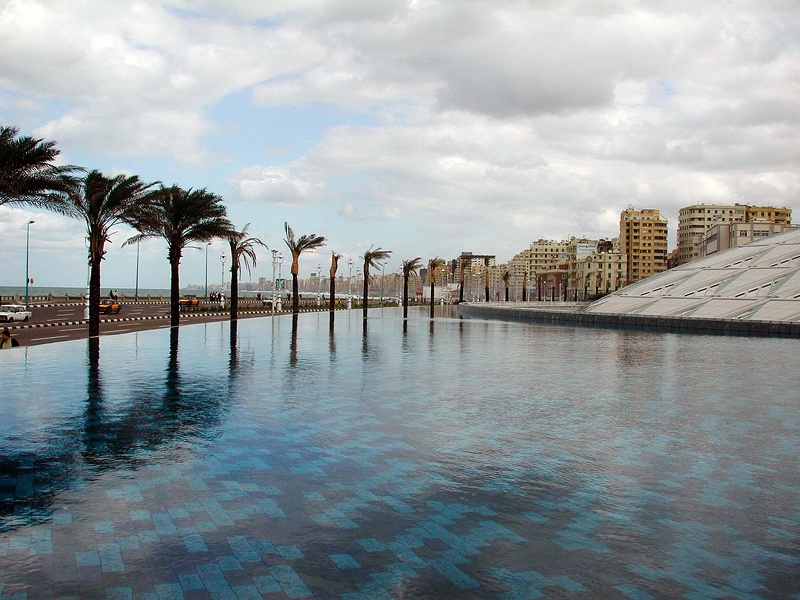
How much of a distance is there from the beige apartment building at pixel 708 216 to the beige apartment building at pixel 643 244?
157 inches

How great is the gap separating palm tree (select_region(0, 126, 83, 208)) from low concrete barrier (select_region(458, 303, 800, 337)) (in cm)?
2406

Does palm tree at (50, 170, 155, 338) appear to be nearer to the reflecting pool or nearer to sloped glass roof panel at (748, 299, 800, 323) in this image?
the reflecting pool

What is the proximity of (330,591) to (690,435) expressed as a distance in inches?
218

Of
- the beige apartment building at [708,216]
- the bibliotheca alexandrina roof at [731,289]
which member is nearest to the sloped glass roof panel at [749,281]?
the bibliotheca alexandrina roof at [731,289]

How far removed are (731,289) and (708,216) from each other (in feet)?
367

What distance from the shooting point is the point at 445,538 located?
452 cm

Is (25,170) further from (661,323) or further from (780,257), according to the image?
(780,257)

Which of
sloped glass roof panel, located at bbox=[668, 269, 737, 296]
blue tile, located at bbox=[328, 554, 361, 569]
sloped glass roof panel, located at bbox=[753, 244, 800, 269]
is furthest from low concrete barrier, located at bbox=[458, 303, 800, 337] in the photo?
blue tile, located at bbox=[328, 554, 361, 569]

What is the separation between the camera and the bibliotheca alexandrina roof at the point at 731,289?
96.8 feet

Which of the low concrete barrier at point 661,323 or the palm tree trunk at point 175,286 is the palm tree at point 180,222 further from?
the low concrete barrier at point 661,323

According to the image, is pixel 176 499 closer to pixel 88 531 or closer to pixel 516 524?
pixel 88 531

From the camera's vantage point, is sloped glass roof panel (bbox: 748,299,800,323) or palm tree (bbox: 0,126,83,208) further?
sloped glass roof panel (bbox: 748,299,800,323)

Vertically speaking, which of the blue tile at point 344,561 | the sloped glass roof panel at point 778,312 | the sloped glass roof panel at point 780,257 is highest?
the sloped glass roof panel at point 780,257

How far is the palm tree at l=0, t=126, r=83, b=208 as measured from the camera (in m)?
15.2
